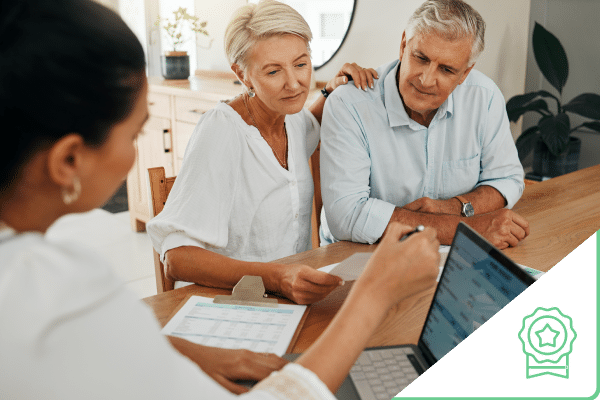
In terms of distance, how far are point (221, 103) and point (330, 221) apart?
0.46 m

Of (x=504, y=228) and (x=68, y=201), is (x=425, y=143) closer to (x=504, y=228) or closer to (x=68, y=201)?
(x=504, y=228)

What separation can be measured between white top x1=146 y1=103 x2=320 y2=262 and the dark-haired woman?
0.71 metres

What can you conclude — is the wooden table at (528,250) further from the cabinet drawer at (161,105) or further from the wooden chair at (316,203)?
the cabinet drawer at (161,105)

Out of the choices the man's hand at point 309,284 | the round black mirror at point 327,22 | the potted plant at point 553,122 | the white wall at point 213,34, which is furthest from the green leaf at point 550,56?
the man's hand at point 309,284

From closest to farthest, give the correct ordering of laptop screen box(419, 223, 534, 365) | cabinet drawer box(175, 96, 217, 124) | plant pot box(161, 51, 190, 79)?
laptop screen box(419, 223, 534, 365), cabinet drawer box(175, 96, 217, 124), plant pot box(161, 51, 190, 79)

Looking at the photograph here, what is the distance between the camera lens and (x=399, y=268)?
72 centimetres

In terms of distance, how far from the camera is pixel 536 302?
633mm

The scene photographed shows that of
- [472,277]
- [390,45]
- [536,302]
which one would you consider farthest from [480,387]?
[390,45]

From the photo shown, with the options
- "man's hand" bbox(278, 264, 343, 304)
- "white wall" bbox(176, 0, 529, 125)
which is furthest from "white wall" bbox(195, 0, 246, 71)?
"man's hand" bbox(278, 264, 343, 304)

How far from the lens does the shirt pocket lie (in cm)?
170

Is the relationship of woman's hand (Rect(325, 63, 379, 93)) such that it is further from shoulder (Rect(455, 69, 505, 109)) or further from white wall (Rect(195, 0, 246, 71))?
white wall (Rect(195, 0, 246, 71))

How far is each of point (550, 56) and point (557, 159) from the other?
0.59 meters

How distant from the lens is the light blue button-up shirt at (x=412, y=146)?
1608mm

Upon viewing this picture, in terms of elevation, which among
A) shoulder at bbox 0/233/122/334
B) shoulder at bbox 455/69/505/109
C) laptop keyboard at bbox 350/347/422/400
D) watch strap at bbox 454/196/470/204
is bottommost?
watch strap at bbox 454/196/470/204
